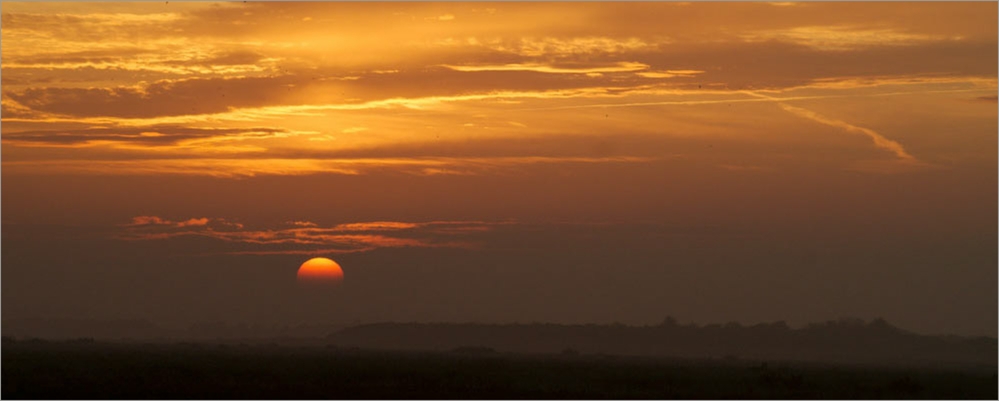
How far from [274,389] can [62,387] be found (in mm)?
7498

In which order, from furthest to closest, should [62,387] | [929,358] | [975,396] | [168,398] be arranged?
1. [929,358]
2. [975,396]
3. [62,387]
4. [168,398]

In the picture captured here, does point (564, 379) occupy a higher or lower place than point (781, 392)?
higher

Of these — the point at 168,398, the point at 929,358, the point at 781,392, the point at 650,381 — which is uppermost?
the point at 929,358

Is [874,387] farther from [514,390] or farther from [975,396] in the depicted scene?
[514,390]

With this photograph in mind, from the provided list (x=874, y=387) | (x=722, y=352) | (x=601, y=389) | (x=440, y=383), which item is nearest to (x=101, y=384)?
(x=440, y=383)

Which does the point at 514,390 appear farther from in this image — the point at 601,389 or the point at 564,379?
the point at 564,379

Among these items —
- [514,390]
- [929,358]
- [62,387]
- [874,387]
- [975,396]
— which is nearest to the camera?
[62,387]

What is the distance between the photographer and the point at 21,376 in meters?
56.2

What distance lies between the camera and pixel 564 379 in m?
65.2

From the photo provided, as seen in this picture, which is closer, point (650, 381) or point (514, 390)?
point (514, 390)

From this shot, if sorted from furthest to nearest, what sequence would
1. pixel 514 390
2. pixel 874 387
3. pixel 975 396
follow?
pixel 874 387
pixel 975 396
pixel 514 390

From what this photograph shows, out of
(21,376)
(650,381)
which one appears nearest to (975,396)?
(650,381)

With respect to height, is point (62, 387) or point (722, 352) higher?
point (722, 352)

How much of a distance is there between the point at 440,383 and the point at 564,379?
9.78m
